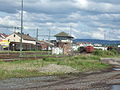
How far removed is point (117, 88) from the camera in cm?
1847

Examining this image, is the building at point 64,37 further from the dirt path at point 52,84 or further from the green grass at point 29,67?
the dirt path at point 52,84

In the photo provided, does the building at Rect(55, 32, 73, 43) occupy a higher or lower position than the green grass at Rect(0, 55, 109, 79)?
higher

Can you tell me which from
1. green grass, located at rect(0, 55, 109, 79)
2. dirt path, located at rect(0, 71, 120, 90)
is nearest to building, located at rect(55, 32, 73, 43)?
green grass, located at rect(0, 55, 109, 79)

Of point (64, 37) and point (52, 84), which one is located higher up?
point (64, 37)

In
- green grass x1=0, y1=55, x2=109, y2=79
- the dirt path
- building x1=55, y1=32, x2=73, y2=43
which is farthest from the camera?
building x1=55, y1=32, x2=73, y2=43

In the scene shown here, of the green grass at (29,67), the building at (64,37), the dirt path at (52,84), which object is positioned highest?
the building at (64,37)

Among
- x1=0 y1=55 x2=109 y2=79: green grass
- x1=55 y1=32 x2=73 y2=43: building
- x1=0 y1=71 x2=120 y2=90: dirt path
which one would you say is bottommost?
x1=0 y1=71 x2=120 y2=90: dirt path

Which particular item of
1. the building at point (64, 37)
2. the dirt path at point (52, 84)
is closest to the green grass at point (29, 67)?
the dirt path at point (52, 84)

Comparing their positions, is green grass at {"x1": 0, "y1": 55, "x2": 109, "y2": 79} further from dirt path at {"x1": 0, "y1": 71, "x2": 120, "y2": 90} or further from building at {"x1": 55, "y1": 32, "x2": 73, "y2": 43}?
building at {"x1": 55, "y1": 32, "x2": 73, "y2": 43}

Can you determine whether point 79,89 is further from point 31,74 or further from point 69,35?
point 69,35

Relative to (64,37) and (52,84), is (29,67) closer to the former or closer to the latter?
(52,84)

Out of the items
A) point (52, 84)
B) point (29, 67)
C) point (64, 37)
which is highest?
point (64, 37)

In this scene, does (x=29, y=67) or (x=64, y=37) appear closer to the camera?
(x=29, y=67)

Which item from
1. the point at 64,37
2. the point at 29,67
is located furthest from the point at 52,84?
the point at 64,37
